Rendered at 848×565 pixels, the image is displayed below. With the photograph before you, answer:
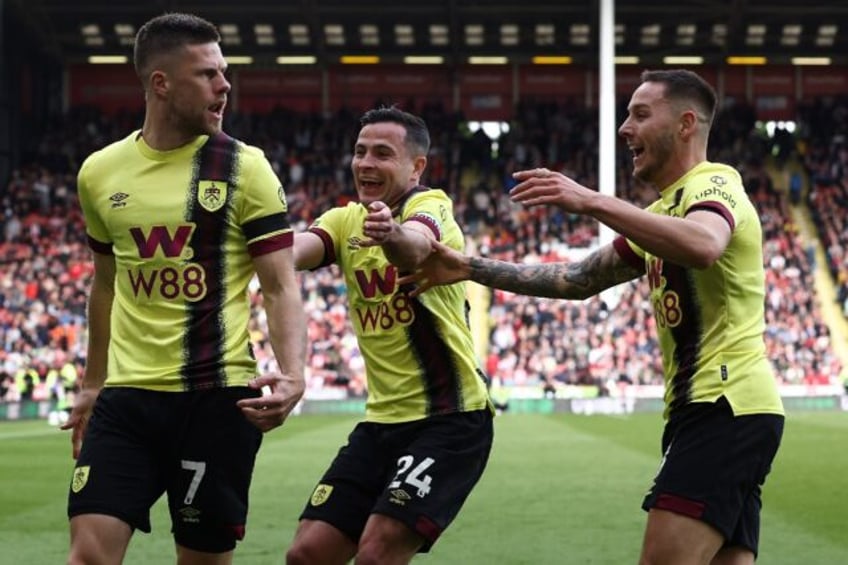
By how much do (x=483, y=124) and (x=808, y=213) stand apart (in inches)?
465

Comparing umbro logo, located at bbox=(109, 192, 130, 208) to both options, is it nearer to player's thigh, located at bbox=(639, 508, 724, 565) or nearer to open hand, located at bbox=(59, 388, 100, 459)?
open hand, located at bbox=(59, 388, 100, 459)

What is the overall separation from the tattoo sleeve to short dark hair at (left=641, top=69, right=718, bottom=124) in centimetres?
71

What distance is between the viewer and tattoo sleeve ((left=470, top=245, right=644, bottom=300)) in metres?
6.30

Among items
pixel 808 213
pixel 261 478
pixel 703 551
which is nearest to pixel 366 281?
pixel 703 551

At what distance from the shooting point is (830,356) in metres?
33.7

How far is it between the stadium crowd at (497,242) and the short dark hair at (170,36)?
24136 mm

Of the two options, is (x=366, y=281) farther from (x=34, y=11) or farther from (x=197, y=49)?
(x=34, y=11)

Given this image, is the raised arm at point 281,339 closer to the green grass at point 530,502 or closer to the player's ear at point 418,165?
the player's ear at point 418,165

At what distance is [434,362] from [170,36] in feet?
5.99

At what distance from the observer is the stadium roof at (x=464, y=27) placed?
43594 millimetres

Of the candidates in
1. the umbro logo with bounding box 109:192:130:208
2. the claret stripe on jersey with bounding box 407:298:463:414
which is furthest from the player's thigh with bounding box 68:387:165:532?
the claret stripe on jersey with bounding box 407:298:463:414

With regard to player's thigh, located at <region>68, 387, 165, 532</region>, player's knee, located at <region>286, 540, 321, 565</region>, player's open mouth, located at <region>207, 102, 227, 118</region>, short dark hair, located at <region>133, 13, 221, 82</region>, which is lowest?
player's knee, located at <region>286, 540, 321, 565</region>

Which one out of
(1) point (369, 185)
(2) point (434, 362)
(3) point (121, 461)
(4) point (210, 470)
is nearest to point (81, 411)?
(3) point (121, 461)

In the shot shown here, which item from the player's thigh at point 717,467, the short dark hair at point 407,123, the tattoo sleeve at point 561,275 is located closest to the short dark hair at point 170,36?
the short dark hair at point 407,123
